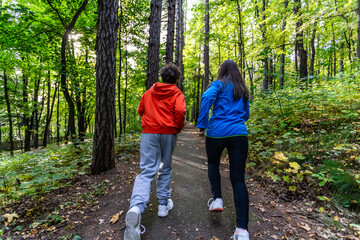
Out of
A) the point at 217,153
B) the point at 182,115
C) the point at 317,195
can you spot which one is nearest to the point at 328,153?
the point at 317,195

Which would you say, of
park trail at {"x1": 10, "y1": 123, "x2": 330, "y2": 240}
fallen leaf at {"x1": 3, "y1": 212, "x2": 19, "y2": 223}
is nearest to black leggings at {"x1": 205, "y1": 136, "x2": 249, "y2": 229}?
park trail at {"x1": 10, "y1": 123, "x2": 330, "y2": 240}

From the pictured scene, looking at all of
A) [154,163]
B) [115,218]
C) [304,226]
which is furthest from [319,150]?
[115,218]

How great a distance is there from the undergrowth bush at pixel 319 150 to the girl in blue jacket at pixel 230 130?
1384mm

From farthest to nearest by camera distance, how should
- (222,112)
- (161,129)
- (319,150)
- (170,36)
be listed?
(170,36) < (319,150) < (161,129) < (222,112)

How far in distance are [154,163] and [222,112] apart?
1.21m

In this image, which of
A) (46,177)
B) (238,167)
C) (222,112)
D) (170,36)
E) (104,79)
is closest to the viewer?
(238,167)

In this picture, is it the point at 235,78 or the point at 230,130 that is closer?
the point at 230,130

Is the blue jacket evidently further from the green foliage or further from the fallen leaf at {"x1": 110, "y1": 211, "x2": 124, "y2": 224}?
the green foliage

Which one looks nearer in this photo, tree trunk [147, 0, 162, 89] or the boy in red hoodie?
the boy in red hoodie

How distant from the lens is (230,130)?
199 cm

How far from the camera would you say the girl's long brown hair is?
2.11 meters

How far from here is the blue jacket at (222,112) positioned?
2010mm

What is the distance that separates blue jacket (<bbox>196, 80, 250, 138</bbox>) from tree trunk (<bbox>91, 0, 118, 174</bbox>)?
8.74ft

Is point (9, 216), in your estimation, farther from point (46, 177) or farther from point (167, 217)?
point (167, 217)
